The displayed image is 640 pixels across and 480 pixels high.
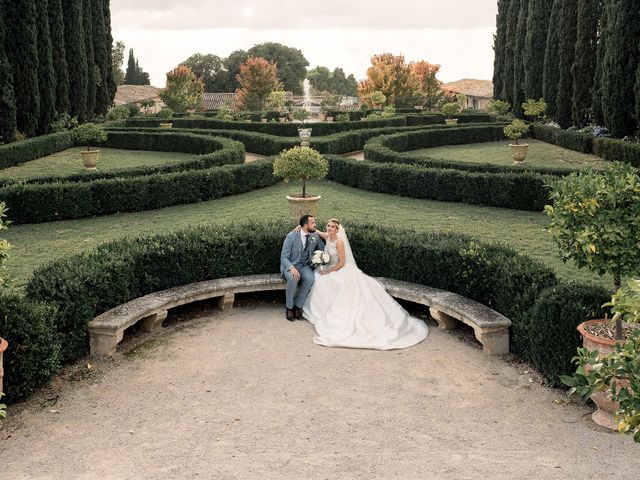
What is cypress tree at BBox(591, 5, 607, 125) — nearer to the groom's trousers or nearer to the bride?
the bride

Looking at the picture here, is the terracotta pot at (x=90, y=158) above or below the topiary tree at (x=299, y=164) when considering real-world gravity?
below

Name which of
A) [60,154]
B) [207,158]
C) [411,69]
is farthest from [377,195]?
[411,69]

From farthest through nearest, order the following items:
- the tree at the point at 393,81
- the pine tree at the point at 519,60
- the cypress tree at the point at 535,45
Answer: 1. the tree at the point at 393,81
2. the pine tree at the point at 519,60
3. the cypress tree at the point at 535,45

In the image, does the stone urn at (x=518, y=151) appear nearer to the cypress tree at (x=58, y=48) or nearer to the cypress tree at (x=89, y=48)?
the cypress tree at (x=58, y=48)

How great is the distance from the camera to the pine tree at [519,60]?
143ft

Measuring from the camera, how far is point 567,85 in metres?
35.5

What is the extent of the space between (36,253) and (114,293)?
15.9ft

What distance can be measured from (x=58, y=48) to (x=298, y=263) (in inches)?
1220

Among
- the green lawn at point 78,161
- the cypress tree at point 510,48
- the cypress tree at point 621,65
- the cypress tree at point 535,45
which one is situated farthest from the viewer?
the cypress tree at point 510,48

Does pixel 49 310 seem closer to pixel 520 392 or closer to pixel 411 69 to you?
pixel 520 392

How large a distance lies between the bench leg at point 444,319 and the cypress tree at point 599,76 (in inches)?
979

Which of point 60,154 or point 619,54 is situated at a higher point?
point 619,54

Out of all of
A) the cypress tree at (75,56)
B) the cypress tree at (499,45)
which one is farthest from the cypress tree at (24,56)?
the cypress tree at (499,45)

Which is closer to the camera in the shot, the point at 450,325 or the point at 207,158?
the point at 450,325
